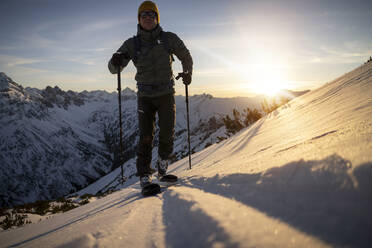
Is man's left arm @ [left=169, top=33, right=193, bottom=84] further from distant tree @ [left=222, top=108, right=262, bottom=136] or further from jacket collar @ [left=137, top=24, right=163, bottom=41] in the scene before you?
distant tree @ [left=222, top=108, right=262, bottom=136]

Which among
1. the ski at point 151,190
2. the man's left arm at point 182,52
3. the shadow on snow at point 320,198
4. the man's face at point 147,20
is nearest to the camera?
the shadow on snow at point 320,198

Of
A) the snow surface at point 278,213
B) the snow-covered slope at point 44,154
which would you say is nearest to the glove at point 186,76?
the snow surface at point 278,213

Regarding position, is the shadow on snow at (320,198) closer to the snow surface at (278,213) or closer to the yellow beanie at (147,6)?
the snow surface at (278,213)

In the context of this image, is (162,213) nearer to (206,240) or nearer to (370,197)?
(206,240)

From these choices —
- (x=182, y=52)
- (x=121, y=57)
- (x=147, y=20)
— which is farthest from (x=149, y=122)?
(x=147, y=20)

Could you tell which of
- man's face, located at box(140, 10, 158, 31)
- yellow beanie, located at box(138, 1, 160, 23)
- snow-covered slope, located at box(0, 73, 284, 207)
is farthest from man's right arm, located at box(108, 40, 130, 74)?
snow-covered slope, located at box(0, 73, 284, 207)

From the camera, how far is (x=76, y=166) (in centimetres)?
16000

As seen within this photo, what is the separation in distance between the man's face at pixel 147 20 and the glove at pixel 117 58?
63 centimetres

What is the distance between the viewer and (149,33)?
3.55 meters

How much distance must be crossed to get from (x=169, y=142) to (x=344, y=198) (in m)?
3.16

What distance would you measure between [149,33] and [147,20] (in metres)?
0.22

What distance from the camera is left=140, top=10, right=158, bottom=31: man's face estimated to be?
353 centimetres

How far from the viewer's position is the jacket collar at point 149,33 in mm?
3541

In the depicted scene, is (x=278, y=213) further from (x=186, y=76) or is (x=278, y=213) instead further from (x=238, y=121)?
(x=238, y=121)
